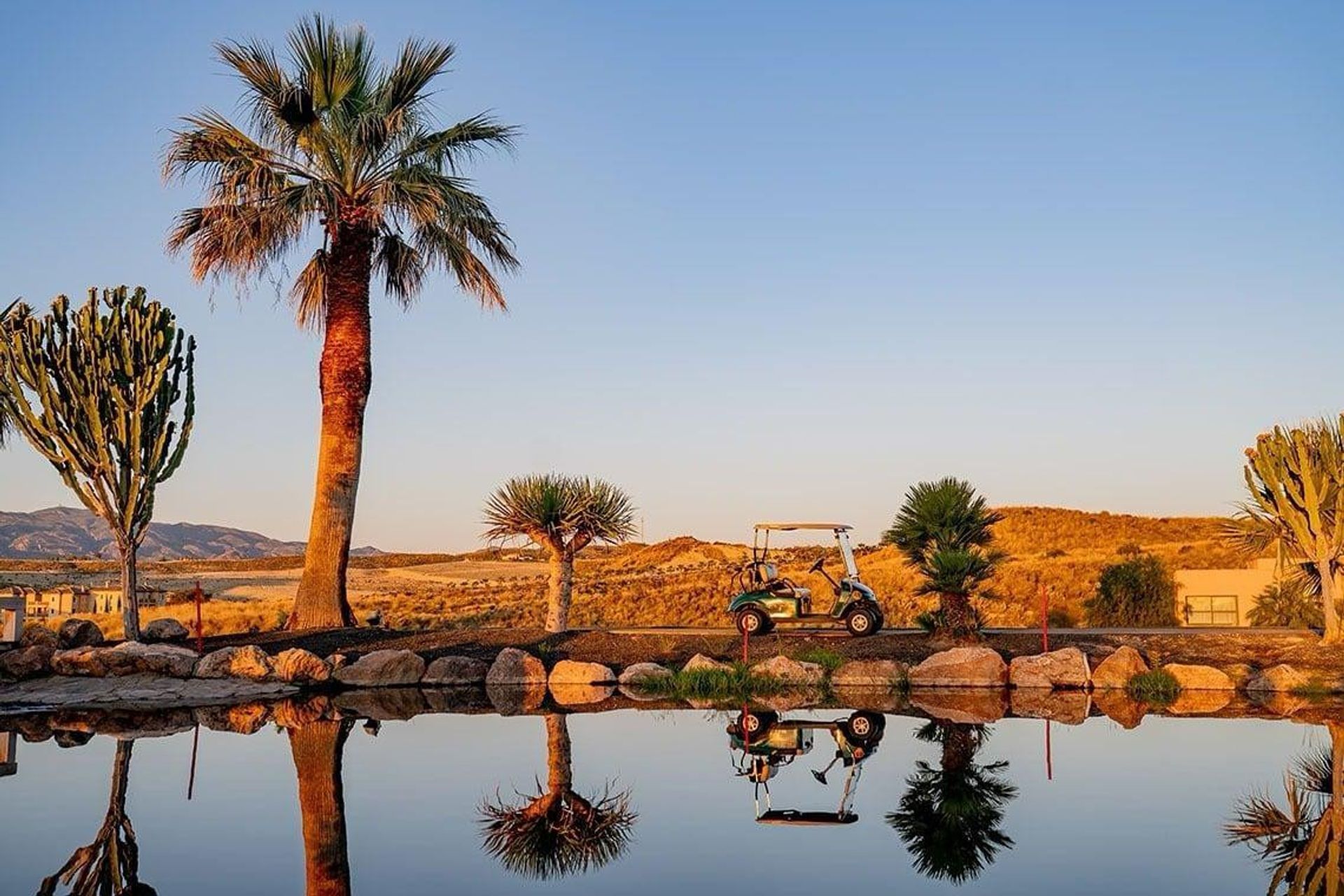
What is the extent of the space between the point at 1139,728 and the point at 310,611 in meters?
13.3

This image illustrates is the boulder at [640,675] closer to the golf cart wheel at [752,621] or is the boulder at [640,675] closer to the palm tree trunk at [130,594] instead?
the golf cart wheel at [752,621]

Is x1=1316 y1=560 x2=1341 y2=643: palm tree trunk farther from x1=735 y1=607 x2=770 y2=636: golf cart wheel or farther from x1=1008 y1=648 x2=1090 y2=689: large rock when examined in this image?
x1=735 y1=607 x2=770 y2=636: golf cart wheel

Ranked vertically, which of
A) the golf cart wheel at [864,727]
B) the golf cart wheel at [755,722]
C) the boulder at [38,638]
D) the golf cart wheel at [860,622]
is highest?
the golf cart wheel at [860,622]

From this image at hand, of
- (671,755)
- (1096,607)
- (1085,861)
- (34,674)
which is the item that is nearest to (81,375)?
(34,674)

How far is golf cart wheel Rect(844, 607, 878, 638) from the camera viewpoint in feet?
67.5

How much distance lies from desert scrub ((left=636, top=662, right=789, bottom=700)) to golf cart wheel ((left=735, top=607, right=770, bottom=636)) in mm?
2166

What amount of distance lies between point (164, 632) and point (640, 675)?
794 cm

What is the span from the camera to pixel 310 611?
2200cm

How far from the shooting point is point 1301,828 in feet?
28.3

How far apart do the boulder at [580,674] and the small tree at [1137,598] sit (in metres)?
14.4

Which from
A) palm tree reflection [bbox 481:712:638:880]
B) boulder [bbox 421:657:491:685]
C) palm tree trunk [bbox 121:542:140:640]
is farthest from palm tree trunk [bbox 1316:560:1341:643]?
palm tree trunk [bbox 121:542:140:640]

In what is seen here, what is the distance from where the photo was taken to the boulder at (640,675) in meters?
18.3

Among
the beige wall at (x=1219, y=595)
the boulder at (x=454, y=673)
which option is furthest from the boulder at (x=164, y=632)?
the beige wall at (x=1219, y=595)

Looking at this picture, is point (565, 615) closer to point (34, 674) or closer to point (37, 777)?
point (34, 674)
